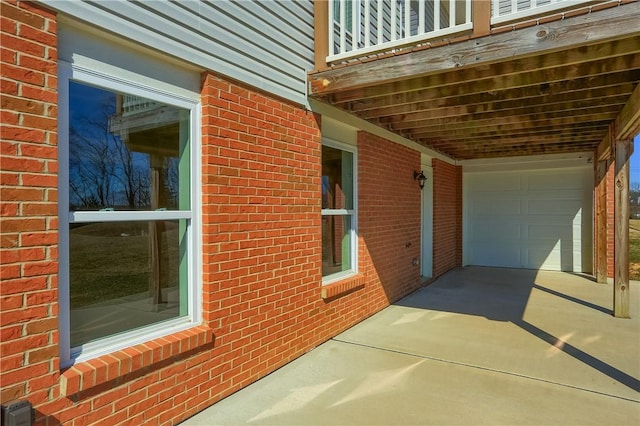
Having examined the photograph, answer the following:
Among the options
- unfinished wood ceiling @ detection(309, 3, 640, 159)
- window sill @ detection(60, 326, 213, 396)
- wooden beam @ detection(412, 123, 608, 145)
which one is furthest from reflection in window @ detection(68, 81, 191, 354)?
wooden beam @ detection(412, 123, 608, 145)

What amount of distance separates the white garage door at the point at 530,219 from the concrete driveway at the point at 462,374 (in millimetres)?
3622

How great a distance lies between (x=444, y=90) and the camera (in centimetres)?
419

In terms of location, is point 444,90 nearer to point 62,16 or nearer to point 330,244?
point 330,244

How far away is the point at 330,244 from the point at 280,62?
7.16ft

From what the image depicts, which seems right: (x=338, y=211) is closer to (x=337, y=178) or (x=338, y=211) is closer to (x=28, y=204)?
(x=337, y=178)

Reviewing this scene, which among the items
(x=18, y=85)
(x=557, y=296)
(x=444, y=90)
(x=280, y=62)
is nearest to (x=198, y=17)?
(x=280, y=62)

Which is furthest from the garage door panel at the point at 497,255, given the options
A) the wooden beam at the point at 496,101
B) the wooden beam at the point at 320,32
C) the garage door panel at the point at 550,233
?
the wooden beam at the point at 320,32

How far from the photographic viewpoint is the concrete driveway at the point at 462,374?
2965 millimetres

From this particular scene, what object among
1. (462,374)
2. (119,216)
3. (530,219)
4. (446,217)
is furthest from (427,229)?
(119,216)

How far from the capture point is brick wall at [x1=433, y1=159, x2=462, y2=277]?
8.52m

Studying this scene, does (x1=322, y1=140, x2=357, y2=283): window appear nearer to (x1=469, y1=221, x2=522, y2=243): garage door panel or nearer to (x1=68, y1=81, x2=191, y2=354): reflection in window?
(x1=68, y1=81, x2=191, y2=354): reflection in window

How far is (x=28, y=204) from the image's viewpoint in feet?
6.76

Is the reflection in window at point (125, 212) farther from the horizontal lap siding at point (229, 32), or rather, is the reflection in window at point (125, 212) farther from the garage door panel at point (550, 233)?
the garage door panel at point (550, 233)

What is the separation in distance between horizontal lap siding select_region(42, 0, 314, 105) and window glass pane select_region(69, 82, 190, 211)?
41 centimetres
